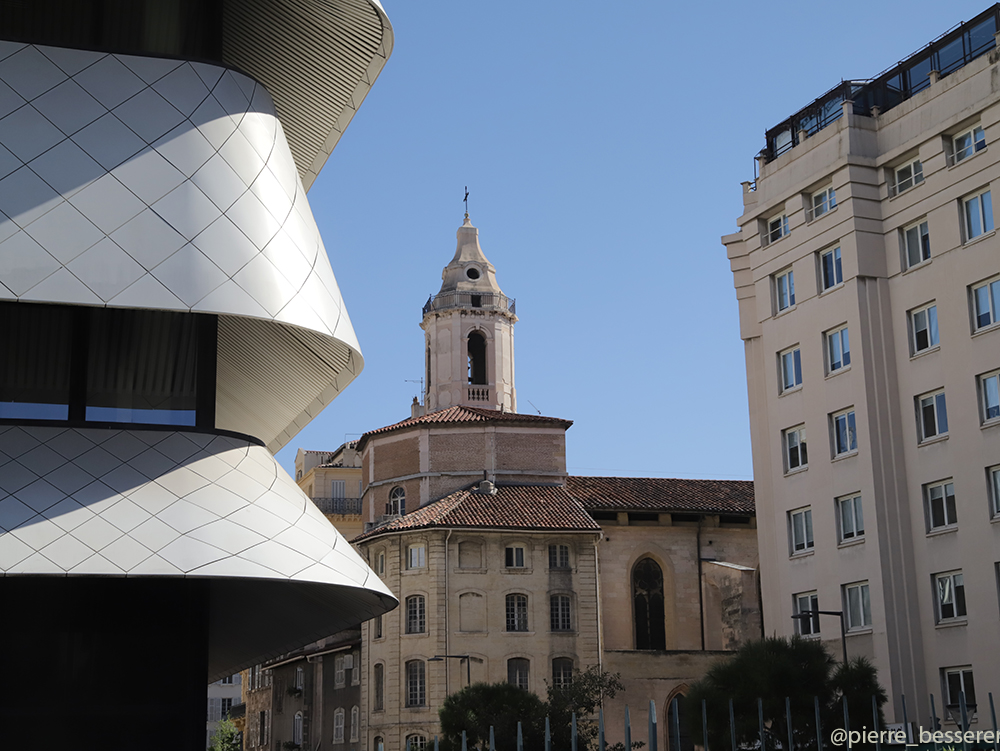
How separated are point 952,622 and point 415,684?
3132 centimetres

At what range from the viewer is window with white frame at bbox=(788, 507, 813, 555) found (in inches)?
1929

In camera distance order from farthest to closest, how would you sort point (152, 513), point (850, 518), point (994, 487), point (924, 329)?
point (850, 518) < point (924, 329) < point (994, 487) < point (152, 513)

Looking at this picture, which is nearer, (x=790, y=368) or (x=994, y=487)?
(x=994, y=487)

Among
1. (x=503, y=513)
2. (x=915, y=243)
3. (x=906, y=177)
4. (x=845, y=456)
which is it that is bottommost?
(x=845, y=456)

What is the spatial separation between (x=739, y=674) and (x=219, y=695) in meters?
99.5

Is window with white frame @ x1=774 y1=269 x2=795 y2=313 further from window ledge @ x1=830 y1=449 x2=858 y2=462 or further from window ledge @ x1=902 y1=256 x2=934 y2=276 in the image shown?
window ledge @ x1=830 y1=449 x2=858 y2=462

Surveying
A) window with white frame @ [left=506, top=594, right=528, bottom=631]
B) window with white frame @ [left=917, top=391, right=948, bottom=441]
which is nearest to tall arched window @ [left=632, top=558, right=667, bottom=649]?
window with white frame @ [left=506, top=594, right=528, bottom=631]

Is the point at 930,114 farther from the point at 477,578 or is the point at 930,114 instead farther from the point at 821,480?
the point at 477,578

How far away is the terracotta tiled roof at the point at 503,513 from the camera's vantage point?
221ft

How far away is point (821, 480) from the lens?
158 ft

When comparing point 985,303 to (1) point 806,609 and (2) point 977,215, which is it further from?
(1) point 806,609

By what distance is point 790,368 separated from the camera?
166 feet

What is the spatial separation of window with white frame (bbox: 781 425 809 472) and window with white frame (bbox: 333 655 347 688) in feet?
109

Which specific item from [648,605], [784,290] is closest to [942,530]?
[784,290]
